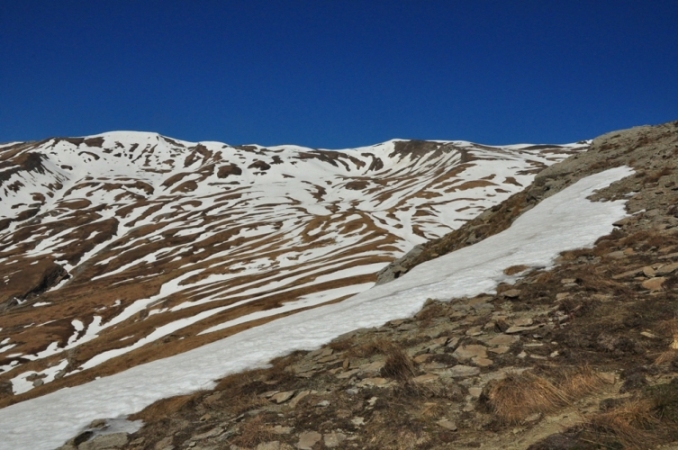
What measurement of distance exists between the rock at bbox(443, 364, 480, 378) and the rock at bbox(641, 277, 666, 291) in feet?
20.5

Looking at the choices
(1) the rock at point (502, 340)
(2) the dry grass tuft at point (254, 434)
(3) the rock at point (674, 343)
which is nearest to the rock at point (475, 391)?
(1) the rock at point (502, 340)

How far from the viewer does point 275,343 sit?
1658 centimetres

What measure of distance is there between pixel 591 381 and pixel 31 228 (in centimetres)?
22700

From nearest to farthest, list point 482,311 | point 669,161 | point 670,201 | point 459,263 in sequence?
point 482,311 → point 670,201 → point 459,263 → point 669,161

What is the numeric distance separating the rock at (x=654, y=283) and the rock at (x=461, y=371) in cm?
625

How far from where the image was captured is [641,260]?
1462cm

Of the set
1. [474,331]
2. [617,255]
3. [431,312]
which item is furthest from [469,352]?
[617,255]

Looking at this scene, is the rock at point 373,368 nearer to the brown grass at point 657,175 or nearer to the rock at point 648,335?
the rock at point 648,335

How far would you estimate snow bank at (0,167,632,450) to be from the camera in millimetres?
13273

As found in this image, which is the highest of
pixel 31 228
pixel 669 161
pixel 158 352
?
pixel 31 228

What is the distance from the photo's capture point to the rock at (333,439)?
27.1 ft

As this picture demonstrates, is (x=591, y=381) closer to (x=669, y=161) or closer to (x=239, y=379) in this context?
(x=239, y=379)

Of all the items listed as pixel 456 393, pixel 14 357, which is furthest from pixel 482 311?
pixel 14 357

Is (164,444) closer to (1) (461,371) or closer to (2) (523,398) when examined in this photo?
(1) (461,371)
